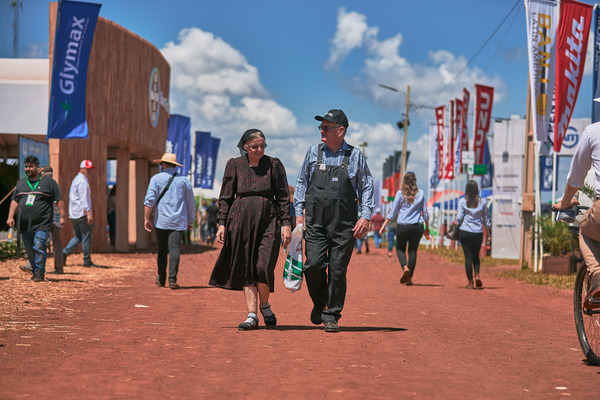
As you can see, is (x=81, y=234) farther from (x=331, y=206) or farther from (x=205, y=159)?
(x=205, y=159)

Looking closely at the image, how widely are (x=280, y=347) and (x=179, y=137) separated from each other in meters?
26.7

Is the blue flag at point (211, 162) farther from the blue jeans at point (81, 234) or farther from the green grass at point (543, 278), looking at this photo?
the blue jeans at point (81, 234)

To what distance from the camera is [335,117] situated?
7.83 meters

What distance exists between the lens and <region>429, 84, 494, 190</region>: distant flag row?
88.6 ft

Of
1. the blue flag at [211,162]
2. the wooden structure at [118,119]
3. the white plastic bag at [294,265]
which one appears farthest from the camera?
the blue flag at [211,162]

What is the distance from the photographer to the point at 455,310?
10336 mm

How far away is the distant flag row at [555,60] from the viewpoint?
52.8 feet

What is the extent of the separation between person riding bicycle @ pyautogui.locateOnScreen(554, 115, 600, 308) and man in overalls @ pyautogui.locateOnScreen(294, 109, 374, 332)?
219 centimetres

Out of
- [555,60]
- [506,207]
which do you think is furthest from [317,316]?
[506,207]

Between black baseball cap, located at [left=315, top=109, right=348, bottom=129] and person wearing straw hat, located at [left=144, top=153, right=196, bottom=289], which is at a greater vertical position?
black baseball cap, located at [left=315, top=109, right=348, bottom=129]

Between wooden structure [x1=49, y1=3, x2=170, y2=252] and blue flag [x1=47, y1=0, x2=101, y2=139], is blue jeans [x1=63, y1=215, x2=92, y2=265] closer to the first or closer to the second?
blue flag [x1=47, y1=0, x2=101, y2=139]

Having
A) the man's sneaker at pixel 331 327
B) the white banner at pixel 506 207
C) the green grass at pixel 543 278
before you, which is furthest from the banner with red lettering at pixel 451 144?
the man's sneaker at pixel 331 327

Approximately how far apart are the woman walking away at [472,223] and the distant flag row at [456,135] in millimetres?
12370

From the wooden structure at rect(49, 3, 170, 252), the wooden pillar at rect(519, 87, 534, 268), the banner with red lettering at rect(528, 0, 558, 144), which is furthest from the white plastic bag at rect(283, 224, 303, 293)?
the wooden pillar at rect(519, 87, 534, 268)
